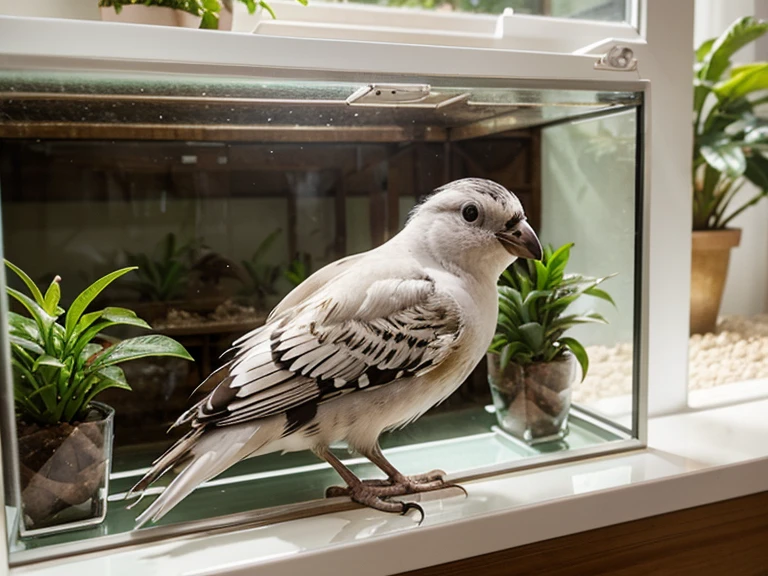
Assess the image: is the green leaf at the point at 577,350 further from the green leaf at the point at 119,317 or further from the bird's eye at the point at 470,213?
the green leaf at the point at 119,317

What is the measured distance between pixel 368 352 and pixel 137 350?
0.27 m

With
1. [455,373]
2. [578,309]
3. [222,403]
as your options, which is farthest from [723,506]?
[222,403]

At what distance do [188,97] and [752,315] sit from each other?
1.64m

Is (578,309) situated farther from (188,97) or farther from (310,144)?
(188,97)

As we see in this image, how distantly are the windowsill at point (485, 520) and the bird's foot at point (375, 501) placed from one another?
12 mm

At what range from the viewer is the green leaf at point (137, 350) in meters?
0.78

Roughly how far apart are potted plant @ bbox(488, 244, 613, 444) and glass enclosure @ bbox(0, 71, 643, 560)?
0.10 ft

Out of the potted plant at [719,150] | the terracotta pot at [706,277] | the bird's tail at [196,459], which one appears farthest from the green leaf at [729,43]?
the bird's tail at [196,459]

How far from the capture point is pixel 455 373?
823 mm

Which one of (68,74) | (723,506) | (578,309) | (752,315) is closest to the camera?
(68,74)

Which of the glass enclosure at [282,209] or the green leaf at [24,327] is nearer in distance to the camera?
the green leaf at [24,327]

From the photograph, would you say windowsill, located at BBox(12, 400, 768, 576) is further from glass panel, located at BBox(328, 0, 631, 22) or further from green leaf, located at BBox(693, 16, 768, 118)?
green leaf, located at BBox(693, 16, 768, 118)

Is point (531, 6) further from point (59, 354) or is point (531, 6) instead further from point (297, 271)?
point (59, 354)

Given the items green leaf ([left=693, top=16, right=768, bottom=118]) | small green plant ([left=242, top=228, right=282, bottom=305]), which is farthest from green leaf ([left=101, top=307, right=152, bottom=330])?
green leaf ([left=693, top=16, right=768, bottom=118])
